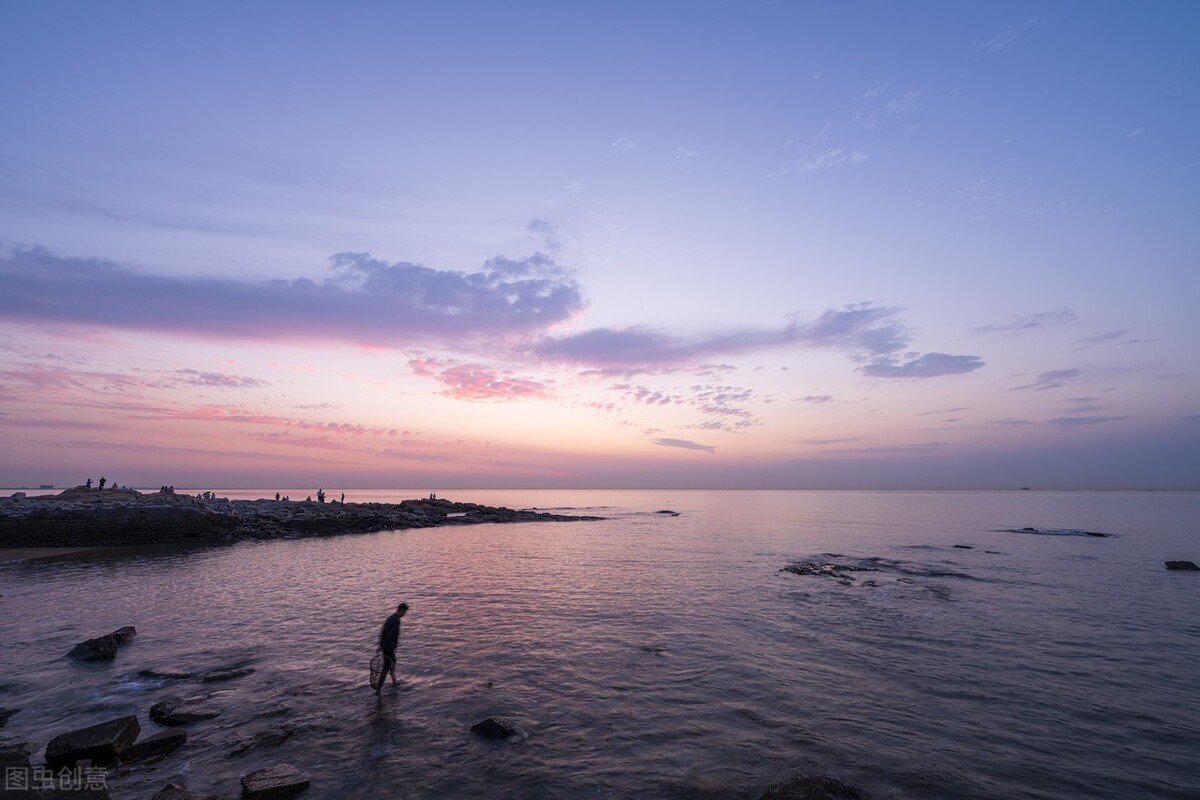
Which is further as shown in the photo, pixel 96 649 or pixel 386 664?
pixel 96 649

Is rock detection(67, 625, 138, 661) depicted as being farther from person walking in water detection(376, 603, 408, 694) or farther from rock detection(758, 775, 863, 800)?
rock detection(758, 775, 863, 800)

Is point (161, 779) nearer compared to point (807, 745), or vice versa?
point (161, 779)

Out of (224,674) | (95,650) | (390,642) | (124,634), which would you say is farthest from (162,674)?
(390,642)

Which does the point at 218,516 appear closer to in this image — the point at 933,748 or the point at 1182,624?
the point at 933,748

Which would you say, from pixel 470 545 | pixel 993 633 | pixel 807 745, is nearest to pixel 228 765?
pixel 807 745

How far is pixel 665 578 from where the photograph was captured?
115 ft

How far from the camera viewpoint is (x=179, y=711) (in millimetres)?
13656

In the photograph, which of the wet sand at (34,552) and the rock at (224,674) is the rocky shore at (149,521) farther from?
the rock at (224,674)

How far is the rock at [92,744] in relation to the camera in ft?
34.9

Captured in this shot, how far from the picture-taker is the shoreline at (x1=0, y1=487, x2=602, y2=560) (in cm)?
4197

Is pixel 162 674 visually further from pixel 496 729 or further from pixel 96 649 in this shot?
pixel 496 729

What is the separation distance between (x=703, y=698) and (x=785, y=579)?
21.3m

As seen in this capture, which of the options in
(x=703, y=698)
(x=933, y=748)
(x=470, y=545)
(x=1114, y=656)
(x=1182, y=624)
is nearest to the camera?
(x=933, y=748)

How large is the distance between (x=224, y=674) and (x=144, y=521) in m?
42.1
